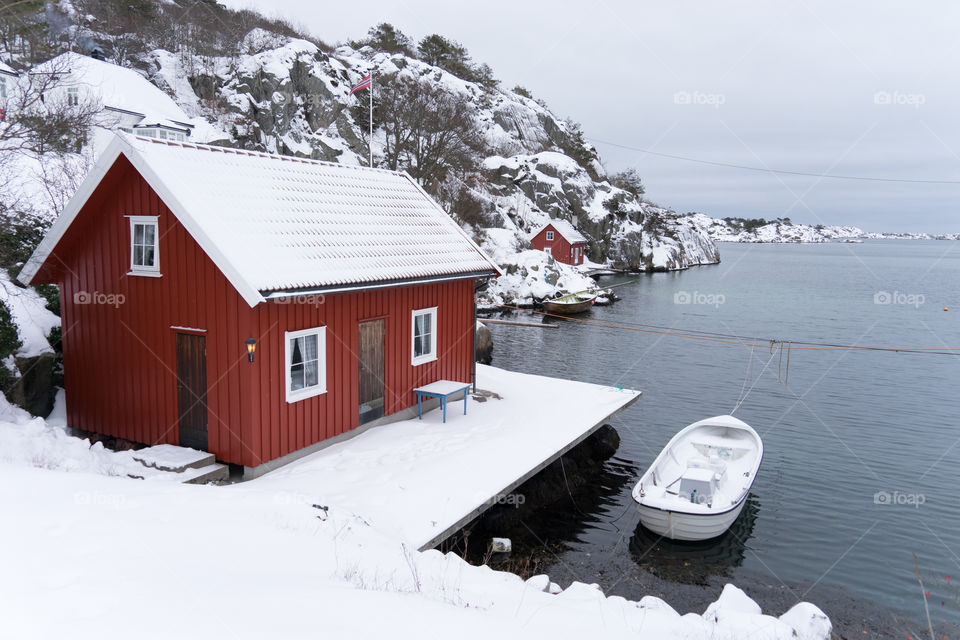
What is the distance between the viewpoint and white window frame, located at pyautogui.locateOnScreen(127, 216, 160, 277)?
12.2m

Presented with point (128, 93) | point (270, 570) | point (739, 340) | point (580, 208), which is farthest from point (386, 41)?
point (270, 570)

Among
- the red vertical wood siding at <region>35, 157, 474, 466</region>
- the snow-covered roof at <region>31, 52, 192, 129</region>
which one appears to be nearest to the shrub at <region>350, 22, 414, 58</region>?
the snow-covered roof at <region>31, 52, 192, 129</region>

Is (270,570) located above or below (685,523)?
above

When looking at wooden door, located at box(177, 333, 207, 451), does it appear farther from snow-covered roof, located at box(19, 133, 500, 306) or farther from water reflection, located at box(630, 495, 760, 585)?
water reflection, located at box(630, 495, 760, 585)

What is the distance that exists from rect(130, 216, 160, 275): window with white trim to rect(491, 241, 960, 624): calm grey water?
1010 centimetres

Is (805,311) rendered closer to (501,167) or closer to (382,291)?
(501,167)

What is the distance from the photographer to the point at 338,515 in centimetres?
980

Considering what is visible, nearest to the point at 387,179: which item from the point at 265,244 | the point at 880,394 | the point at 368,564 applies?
the point at 265,244

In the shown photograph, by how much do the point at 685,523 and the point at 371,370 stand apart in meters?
7.79

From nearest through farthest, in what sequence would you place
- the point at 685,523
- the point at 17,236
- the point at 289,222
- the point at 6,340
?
1. the point at 6,340
2. the point at 289,222
3. the point at 685,523
4. the point at 17,236

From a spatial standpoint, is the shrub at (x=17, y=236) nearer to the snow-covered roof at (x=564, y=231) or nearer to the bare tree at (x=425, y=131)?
the bare tree at (x=425, y=131)

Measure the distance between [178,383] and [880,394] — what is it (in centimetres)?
2712

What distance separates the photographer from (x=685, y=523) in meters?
13.4

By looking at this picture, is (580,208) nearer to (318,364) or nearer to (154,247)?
(318,364)
